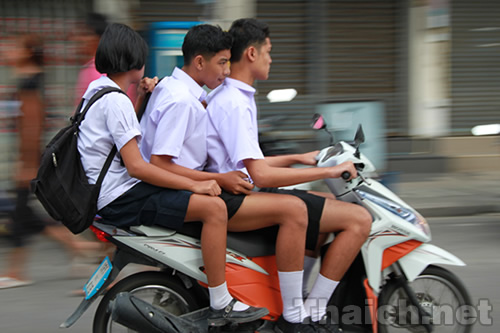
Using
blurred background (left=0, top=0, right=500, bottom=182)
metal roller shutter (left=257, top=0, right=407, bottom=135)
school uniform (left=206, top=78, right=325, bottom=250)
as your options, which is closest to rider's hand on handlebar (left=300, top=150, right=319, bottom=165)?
school uniform (left=206, top=78, right=325, bottom=250)

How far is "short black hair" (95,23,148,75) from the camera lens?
287 centimetres

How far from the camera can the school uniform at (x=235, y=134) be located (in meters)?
2.89

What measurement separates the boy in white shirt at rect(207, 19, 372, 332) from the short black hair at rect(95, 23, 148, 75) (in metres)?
0.44

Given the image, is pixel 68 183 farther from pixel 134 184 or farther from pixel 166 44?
pixel 166 44

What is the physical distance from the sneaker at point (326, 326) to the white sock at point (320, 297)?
2cm

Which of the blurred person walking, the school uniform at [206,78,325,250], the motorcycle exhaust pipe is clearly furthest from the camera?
the blurred person walking

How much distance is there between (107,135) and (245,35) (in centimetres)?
85

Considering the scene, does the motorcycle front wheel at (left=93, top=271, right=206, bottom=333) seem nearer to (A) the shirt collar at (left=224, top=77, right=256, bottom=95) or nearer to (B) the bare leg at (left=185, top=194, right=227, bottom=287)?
(B) the bare leg at (left=185, top=194, right=227, bottom=287)

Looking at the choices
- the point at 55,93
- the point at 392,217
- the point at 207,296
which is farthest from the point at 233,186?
the point at 55,93

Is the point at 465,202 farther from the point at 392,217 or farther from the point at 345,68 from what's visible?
the point at 392,217

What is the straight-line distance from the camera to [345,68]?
384 inches

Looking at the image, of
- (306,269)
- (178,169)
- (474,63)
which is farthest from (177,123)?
(474,63)

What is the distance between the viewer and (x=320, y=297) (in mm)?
3049

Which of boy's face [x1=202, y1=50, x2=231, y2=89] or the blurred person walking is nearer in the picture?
boy's face [x1=202, y1=50, x2=231, y2=89]
